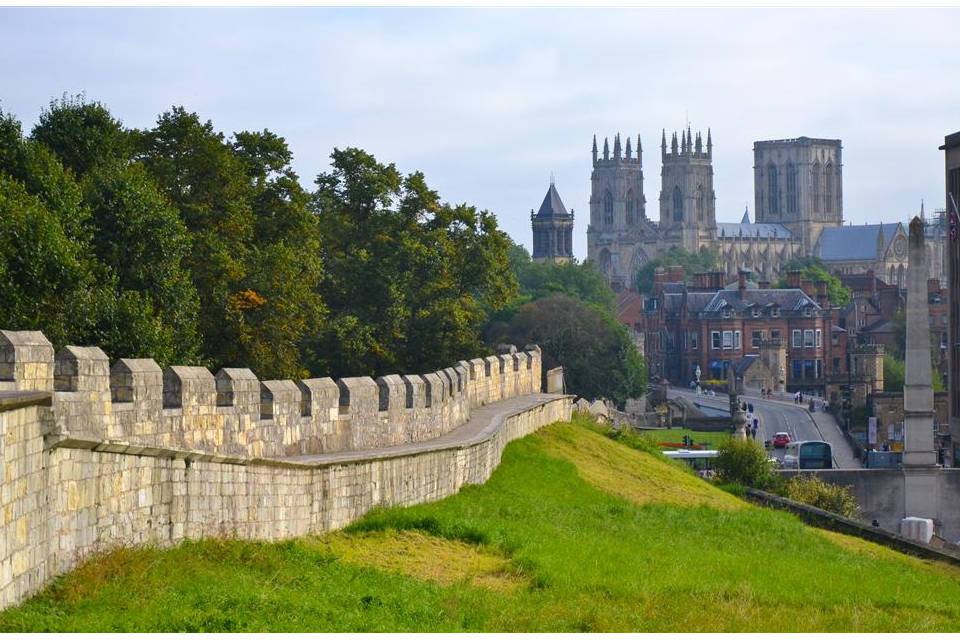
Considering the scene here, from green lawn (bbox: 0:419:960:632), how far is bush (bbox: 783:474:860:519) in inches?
791

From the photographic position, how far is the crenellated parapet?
15.2 m

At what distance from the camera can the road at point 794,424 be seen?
3210 inches

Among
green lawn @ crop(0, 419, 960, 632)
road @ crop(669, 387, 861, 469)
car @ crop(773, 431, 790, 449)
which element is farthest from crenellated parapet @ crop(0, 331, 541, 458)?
car @ crop(773, 431, 790, 449)

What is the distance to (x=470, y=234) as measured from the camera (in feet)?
185

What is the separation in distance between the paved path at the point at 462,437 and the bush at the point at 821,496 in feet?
21.8

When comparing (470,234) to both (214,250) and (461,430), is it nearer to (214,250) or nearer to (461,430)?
(214,250)

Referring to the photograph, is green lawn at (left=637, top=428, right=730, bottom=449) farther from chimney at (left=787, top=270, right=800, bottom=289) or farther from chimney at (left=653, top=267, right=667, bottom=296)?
chimney at (left=653, top=267, right=667, bottom=296)

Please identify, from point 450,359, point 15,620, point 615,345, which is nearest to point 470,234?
point 450,359

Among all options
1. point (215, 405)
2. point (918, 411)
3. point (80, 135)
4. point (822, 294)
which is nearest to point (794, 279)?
point (822, 294)

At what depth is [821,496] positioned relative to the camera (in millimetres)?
48906

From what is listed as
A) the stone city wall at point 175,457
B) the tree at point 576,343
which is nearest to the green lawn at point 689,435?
the tree at point 576,343

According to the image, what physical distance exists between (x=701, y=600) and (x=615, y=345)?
252ft

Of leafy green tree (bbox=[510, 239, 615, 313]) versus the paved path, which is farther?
leafy green tree (bbox=[510, 239, 615, 313])

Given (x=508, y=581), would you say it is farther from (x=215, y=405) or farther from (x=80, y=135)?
(x=80, y=135)
